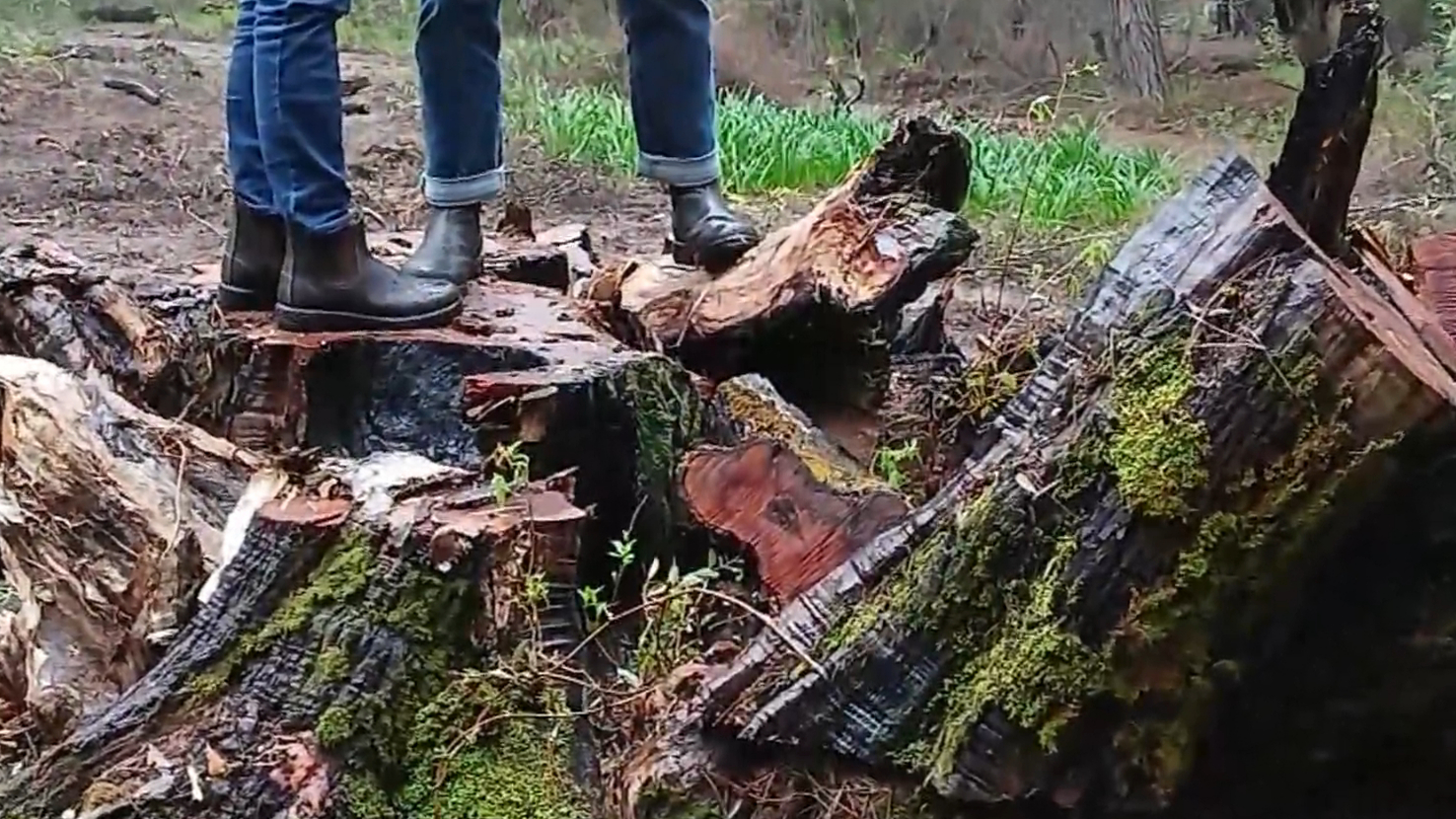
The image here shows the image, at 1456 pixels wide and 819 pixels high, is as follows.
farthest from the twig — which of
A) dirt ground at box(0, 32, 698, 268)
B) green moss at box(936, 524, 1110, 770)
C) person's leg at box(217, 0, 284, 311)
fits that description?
green moss at box(936, 524, 1110, 770)

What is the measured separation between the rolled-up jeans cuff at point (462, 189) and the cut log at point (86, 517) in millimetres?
546

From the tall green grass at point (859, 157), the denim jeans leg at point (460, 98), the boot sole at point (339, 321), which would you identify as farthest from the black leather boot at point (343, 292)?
the tall green grass at point (859, 157)

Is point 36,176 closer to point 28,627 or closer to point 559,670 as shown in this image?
point 28,627

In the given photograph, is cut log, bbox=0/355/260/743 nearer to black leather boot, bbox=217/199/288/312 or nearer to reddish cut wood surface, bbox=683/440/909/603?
black leather boot, bbox=217/199/288/312

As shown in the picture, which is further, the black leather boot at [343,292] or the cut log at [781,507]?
the black leather boot at [343,292]

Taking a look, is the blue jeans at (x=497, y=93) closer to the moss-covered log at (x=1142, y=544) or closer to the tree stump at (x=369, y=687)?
the tree stump at (x=369, y=687)

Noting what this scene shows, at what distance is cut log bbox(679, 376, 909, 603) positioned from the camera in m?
2.22

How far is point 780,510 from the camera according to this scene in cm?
226

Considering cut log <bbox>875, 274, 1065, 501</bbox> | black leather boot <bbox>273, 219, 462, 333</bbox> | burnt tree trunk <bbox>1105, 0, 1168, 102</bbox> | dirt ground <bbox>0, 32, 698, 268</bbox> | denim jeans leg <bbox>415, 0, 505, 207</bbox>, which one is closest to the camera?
cut log <bbox>875, 274, 1065, 501</bbox>

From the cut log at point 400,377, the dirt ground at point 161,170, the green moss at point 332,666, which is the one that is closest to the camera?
the green moss at point 332,666

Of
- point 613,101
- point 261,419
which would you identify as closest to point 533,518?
point 261,419

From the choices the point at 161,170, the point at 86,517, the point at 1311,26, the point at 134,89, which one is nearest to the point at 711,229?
the point at 86,517

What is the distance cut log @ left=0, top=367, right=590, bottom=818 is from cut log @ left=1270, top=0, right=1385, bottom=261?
0.87 metres

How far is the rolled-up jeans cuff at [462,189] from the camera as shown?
3020 mm
